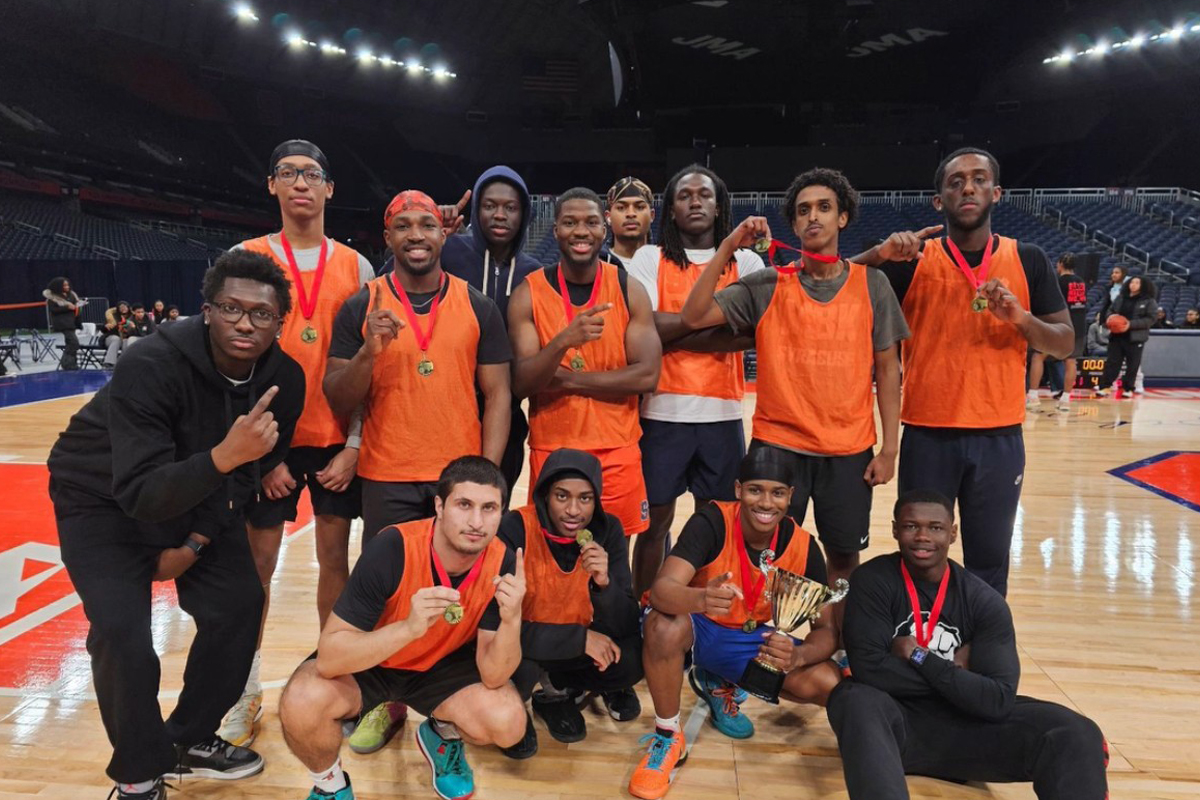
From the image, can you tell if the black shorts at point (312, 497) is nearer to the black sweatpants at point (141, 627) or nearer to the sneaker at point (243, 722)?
the black sweatpants at point (141, 627)

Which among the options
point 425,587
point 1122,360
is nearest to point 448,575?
point 425,587

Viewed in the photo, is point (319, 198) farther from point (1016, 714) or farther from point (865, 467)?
point (1016, 714)

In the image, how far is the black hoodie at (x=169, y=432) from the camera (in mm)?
1992

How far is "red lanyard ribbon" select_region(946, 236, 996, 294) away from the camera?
2688 millimetres

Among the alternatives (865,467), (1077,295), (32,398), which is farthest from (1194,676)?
(32,398)

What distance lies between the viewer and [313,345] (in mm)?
2709

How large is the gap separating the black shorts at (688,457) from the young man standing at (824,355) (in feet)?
0.94

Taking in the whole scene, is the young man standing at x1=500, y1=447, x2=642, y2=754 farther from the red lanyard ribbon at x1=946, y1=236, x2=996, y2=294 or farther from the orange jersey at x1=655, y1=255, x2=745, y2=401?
the red lanyard ribbon at x1=946, y1=236, x2=996, y2=294

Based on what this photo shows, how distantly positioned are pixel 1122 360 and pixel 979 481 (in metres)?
10.1

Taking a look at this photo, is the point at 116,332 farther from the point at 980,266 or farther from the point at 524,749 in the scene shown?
the point at 980,266

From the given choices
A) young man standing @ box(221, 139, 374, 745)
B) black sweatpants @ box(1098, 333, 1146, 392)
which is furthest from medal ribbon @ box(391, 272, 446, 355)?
black sweatpants @ box(1098, 333, 1146, 392)

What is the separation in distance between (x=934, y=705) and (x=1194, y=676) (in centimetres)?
165

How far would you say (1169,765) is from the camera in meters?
2.49

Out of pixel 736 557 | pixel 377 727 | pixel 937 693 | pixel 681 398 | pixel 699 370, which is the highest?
pixel 699 370
